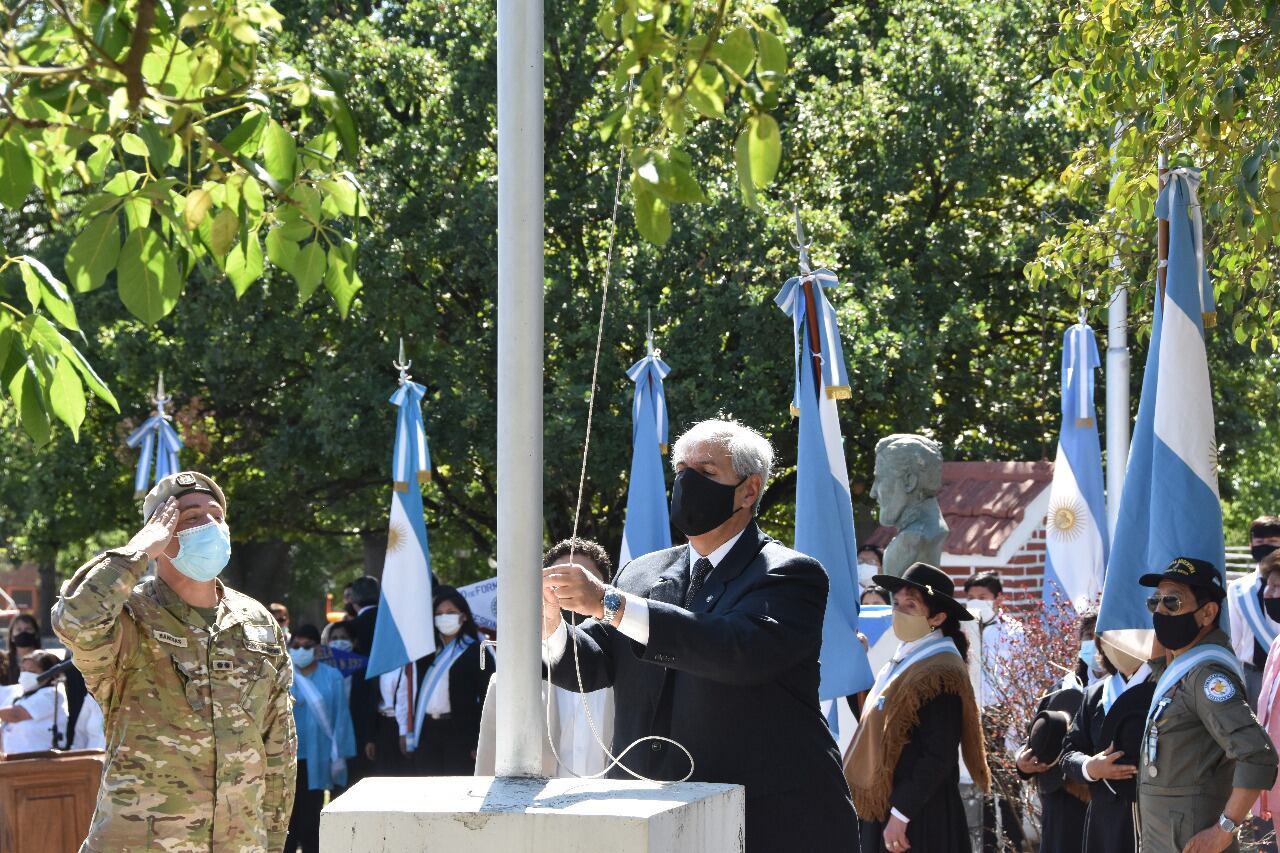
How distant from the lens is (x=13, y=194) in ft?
12.9

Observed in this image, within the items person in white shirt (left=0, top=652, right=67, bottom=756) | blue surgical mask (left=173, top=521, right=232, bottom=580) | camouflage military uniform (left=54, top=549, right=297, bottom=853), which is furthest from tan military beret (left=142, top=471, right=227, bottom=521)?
person in white shirt (left=0, top=652, right=67, bottom=756)

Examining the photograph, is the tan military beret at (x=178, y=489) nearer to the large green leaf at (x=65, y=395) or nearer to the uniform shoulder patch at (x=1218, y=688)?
the large green leaf at (x=65, y=395)

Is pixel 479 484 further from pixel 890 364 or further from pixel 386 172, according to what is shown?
pixel 890 364

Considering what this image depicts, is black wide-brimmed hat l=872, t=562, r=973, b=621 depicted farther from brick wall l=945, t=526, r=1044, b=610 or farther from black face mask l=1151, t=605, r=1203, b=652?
brick wall l=945, t=526, r=1044, b=610

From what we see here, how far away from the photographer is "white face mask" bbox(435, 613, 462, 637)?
41.2 feet

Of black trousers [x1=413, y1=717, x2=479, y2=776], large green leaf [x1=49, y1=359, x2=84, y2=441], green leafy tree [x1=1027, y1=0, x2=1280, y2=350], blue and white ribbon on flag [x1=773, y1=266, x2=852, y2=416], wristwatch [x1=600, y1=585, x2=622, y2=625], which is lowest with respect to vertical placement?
black trousers [x1=413, y1=717, x2=479, y2=776]

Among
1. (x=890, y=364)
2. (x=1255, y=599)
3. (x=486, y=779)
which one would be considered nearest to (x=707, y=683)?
(x=486, y=779)

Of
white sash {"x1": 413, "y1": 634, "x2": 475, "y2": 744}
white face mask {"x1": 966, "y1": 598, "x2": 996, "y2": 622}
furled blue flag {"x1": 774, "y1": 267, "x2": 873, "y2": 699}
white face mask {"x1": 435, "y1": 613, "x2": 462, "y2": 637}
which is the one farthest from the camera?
white face mask {"x1": 435, "y1": 613, "x2": 462, "y2": 637}

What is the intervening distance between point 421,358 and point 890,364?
5582 mm

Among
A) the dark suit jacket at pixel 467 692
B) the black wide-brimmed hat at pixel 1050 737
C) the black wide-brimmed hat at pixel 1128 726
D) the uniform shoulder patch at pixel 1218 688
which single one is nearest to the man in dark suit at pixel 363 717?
the dark suit jacket at pixel 467 692

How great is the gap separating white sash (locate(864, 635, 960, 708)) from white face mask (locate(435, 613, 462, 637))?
5.79 m

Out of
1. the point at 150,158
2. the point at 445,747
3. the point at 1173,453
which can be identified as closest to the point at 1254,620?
the point at 1173,453

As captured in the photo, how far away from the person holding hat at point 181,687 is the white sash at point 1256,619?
6.33 m

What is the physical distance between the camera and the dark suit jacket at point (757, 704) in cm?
395
